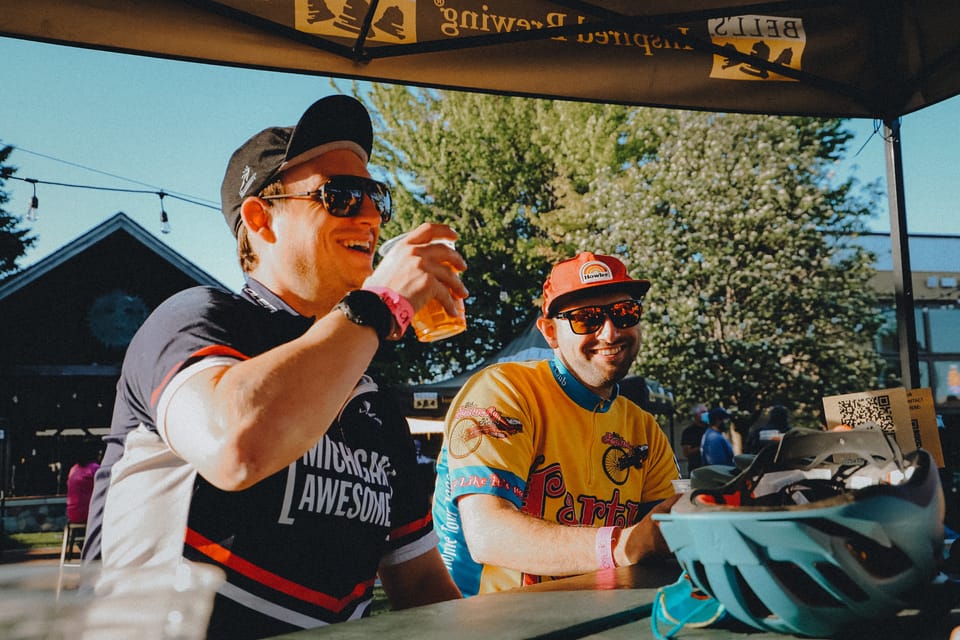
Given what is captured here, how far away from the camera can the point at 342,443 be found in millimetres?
1706

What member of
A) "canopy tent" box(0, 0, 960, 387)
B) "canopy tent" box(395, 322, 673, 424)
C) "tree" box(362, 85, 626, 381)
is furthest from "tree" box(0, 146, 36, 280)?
"canopy tent" box(0, 0, 960, 387)

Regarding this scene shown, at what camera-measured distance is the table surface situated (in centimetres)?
104

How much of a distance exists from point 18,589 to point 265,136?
1478mm

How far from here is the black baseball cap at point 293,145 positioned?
1.73m

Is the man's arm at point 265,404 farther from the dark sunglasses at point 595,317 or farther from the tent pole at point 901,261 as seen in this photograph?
the tent pole at point 901,261

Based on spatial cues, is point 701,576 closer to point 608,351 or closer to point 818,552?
point 818,552

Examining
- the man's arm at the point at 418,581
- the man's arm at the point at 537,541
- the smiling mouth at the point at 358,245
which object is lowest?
the man's arm at the point at 418,581

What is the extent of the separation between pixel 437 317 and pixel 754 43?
241cm

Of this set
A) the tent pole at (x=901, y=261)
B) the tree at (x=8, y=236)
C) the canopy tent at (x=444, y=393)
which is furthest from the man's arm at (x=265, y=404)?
the tree at (x=8, y=236)

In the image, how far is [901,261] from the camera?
3643mm

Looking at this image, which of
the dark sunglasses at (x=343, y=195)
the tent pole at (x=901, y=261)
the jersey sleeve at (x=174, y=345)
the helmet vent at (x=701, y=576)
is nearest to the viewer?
the helmet vent at (x=701, y=576)

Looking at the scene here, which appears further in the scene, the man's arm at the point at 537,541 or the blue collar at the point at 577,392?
the blue collar at the point at 577,392

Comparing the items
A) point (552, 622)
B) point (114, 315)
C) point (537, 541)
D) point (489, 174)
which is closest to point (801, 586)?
point (552, 622)

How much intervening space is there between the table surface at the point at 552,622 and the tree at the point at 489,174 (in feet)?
65.3
